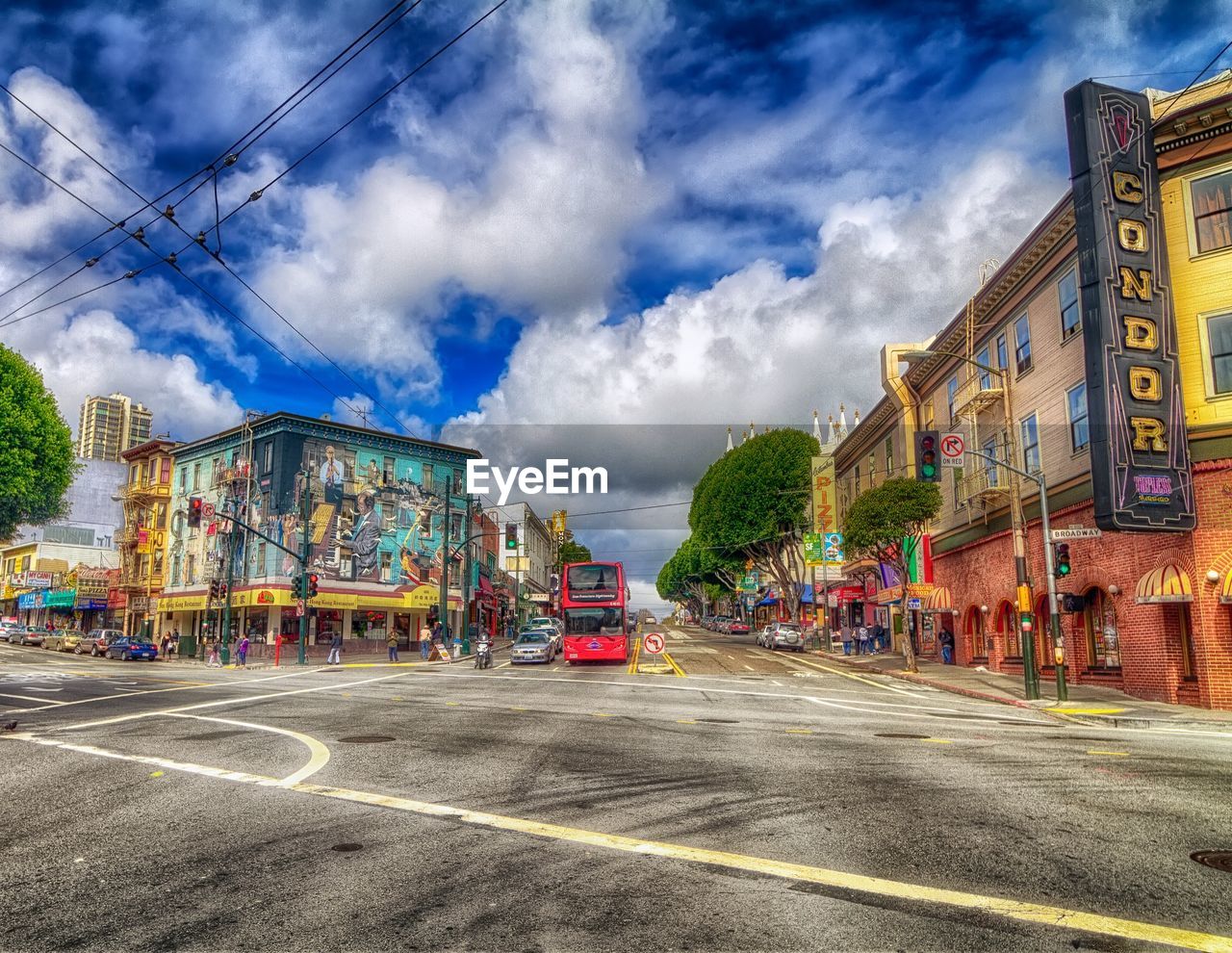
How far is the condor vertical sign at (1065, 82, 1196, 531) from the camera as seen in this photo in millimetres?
20922

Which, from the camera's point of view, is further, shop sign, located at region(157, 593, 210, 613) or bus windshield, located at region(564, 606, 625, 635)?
shop sign, located at region(157, 593, 210, 613)

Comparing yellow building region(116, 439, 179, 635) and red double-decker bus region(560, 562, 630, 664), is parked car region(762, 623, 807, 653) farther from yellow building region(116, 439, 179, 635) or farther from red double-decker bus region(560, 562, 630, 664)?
yellow building region(116, 439, 179, 635)

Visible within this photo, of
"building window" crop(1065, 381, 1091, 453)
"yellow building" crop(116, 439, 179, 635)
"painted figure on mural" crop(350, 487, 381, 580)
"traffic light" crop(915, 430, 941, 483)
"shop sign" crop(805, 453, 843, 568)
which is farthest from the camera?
"yellow building" crop(116, 439, 179, 635)

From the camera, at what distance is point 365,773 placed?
387 inches

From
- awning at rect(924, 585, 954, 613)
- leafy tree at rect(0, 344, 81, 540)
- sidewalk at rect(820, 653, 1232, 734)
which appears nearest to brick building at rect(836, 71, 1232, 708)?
sidewalk at rect(820, 653, 1232, 734)

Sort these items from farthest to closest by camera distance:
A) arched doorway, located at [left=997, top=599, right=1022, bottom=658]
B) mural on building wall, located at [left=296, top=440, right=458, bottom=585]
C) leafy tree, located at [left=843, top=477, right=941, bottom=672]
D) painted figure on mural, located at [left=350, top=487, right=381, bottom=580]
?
1. painted figure on mural, located at [left=350, top=487, right=381, bottom=580]
2. mural on building wall, located at [left=296, top=440, right=458, bottom=585]
3. leafy tree, located at [left=843, top=477, right=941, bottom=672]
4. arched doorway, located at [left=997, top=599, right=1022, bottom=658]

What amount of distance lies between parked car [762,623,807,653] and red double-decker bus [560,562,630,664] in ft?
57.4

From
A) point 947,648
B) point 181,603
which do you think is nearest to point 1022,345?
point 947,648

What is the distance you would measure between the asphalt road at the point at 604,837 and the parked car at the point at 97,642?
40.7 meters

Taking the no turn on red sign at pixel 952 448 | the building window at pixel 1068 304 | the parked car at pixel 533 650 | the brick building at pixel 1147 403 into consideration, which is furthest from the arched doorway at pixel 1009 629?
the parked car at pixel 533 650

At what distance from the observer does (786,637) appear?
52.4 meters

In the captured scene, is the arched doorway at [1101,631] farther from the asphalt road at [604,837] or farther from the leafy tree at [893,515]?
the asphalt road at [604,837]

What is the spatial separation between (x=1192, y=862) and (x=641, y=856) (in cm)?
401

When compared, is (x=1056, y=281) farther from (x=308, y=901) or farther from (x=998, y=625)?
(x=308, y=901)
